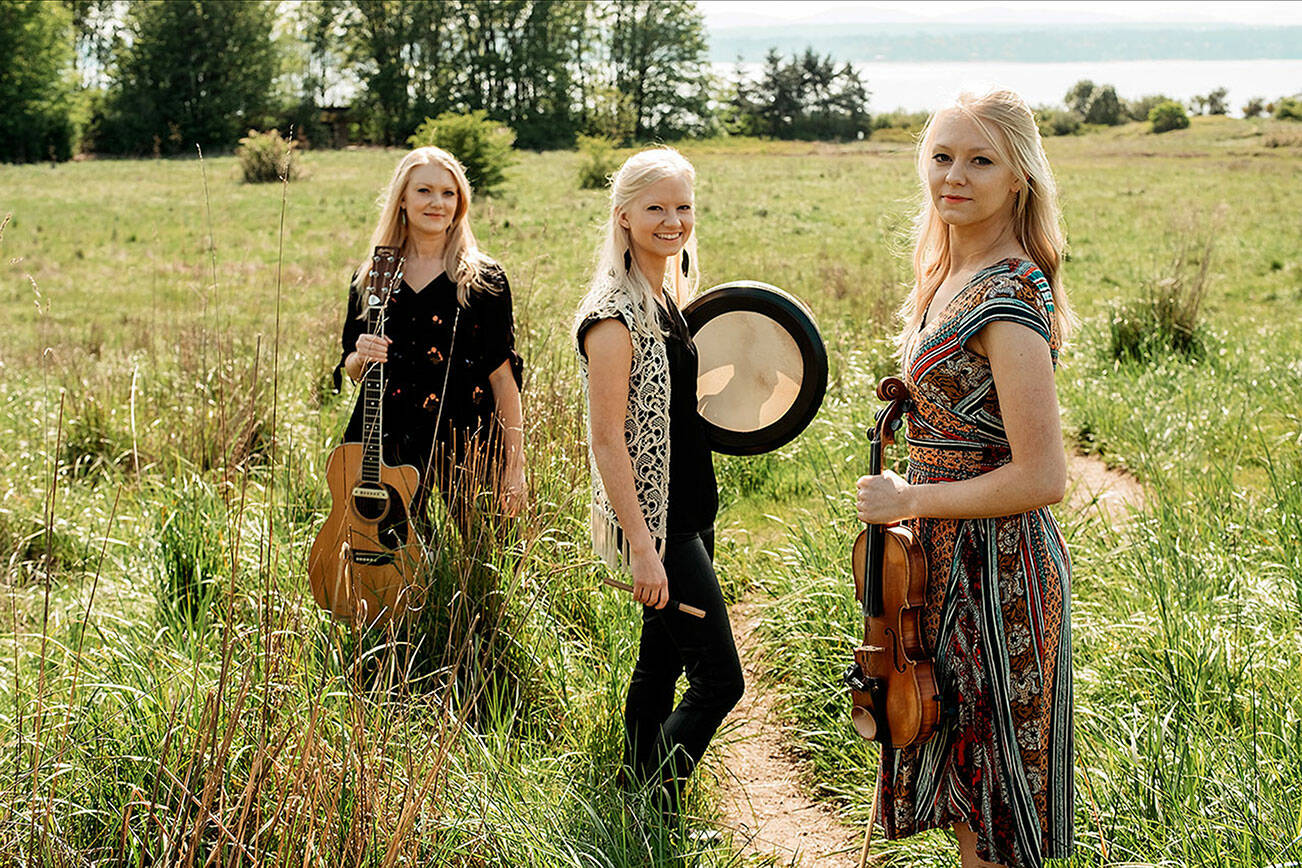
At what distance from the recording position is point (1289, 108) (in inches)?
2635

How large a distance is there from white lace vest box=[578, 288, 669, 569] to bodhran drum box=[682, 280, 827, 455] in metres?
0.29

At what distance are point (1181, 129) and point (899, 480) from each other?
66897mm

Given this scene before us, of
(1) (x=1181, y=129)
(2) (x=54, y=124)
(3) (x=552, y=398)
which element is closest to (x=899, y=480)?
(3) (x=552, y=398)

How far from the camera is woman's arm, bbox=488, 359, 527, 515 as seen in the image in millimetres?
4039

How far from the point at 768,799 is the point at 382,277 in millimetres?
2268

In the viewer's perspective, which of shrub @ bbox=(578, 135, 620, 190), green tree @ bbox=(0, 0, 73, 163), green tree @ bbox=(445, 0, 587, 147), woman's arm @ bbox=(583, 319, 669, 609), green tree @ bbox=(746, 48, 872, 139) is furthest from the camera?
green tree @ bbox=(746, 48, 872, 139)

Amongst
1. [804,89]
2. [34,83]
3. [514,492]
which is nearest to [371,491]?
[514,492]

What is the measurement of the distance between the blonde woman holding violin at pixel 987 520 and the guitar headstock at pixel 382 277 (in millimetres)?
2201

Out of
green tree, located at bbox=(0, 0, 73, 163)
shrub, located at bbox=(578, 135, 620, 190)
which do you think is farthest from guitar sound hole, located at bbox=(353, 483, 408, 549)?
green tree, located at bbox=(0, 0, 73, 163)

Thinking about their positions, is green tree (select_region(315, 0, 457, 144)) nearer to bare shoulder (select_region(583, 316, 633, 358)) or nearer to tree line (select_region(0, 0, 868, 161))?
tree line (select_region(0, 0, 868, 161))

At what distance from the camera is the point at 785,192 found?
2978 cm

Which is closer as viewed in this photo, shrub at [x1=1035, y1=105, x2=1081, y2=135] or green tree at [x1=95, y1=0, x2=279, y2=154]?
green tree at [x1=95, y1=0, x2=279, y2=154]

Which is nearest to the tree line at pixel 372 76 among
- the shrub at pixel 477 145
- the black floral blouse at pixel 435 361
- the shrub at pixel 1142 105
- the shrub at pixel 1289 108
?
the shrub at pixel 477 145

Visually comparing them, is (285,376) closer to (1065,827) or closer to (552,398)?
(552,398)
